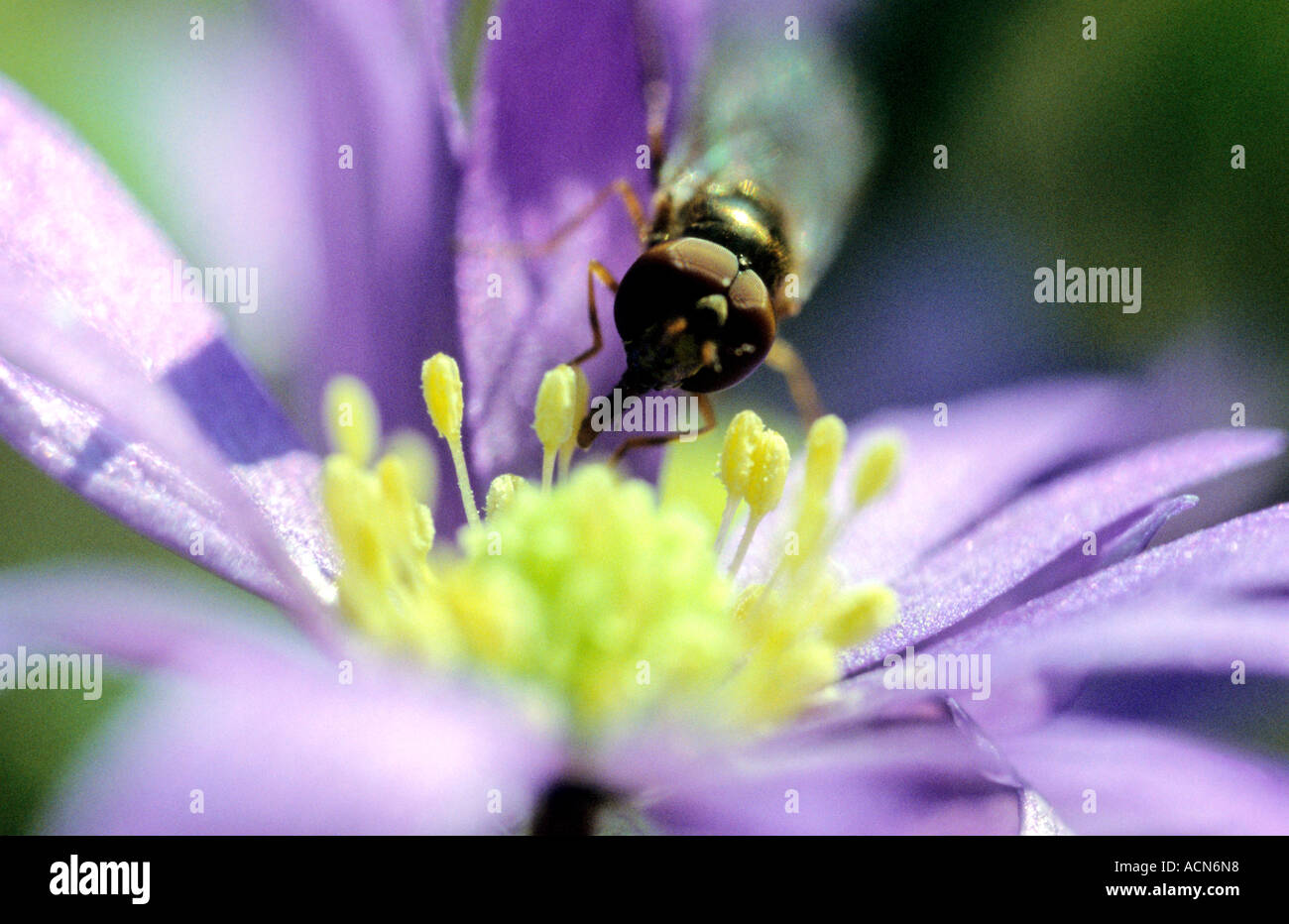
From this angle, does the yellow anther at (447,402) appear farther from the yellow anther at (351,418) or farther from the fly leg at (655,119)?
the fly leg at (655,119)

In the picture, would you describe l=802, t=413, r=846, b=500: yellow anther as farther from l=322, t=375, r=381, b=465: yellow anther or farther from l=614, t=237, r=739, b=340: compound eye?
l=322, t=375, r=381, b=465: yellow anther

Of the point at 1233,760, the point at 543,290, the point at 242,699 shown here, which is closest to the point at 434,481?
the point at 543,290

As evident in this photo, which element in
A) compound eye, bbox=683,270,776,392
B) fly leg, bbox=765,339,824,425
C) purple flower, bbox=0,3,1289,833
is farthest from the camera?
fly leg, bbox=765,339,824,425

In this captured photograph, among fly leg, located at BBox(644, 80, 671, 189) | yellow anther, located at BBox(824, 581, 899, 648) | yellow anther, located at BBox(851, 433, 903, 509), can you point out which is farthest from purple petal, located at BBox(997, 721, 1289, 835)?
fly leg, located at BBox(644, 80, 671, 189)

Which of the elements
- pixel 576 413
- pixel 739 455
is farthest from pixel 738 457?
pixel 576 413

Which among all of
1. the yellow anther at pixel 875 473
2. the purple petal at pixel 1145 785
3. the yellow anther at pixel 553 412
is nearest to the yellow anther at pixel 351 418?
the yellow anther at pixel 553 412
